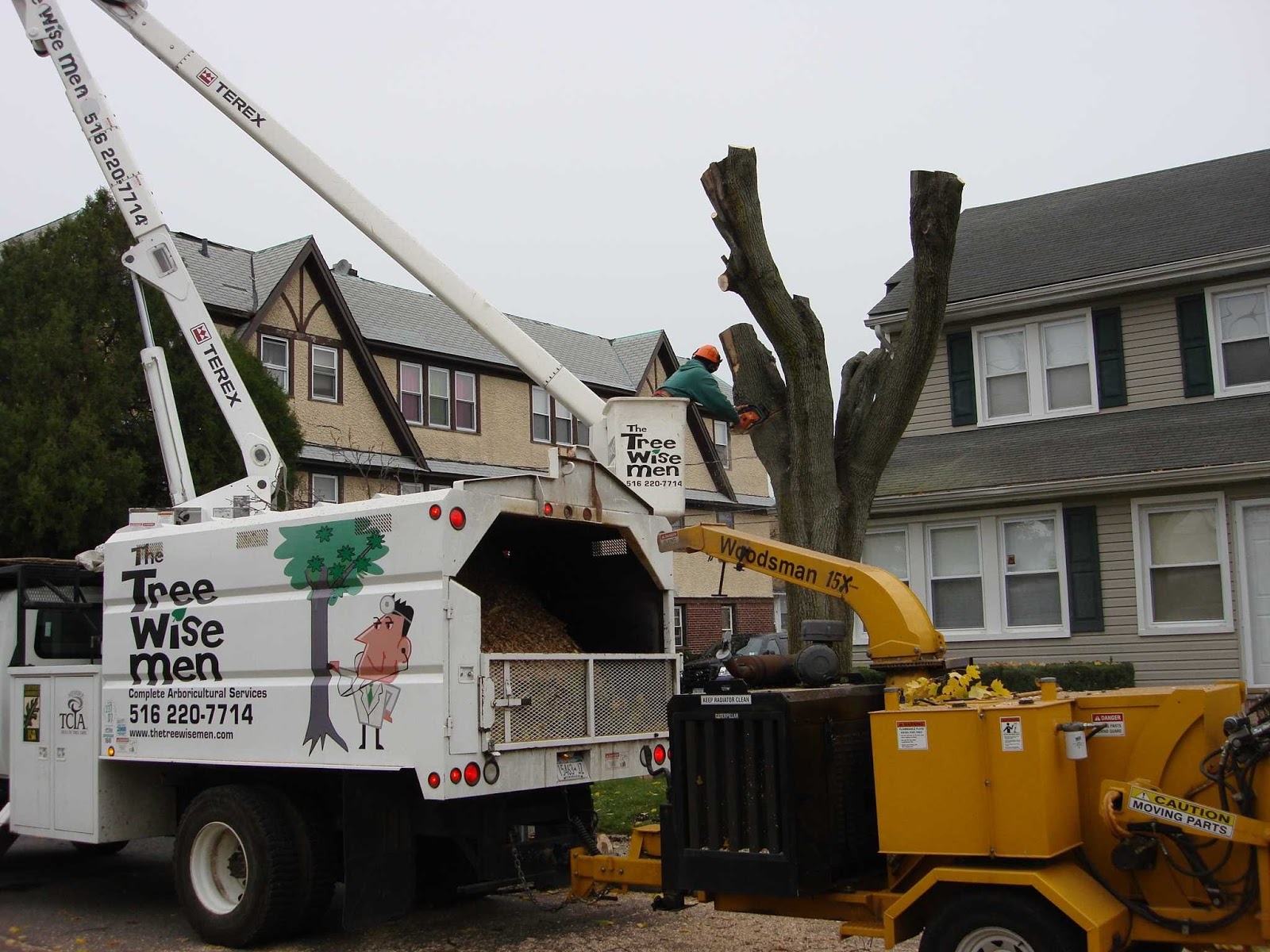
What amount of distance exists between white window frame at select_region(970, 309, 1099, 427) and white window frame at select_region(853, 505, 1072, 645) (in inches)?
59.7

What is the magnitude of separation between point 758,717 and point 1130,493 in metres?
11.9

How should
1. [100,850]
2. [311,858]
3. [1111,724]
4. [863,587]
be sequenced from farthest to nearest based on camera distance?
[100,850], [311,858], [863,587], [1111,724]

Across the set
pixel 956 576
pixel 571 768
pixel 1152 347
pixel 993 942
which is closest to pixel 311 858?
pixel 571 768

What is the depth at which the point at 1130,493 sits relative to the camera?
54.0 feet

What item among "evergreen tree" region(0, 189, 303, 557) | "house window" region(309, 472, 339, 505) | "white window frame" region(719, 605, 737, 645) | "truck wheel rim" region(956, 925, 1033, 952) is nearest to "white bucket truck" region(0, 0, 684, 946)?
"truck wheel rim" region(956, 925, 1033, 952)

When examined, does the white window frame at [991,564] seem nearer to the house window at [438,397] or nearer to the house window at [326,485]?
the house window at [326,485]

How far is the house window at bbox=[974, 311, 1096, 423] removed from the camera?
17.8 metres

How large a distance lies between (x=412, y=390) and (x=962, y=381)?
16638 mm

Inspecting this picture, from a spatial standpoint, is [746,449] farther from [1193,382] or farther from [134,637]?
[134,637]

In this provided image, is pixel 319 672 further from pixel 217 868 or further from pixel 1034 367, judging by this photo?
pixel 1034 367

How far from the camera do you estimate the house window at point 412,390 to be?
31.4 m

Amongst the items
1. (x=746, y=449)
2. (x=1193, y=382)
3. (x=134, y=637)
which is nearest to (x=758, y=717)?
(x=134, y=637)

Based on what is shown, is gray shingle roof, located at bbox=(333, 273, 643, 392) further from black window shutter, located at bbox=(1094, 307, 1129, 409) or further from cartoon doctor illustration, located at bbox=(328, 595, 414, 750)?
cartoon doctor illustration, located at bbox=(328, 595, 414, 750)

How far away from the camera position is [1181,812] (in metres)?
5.27
